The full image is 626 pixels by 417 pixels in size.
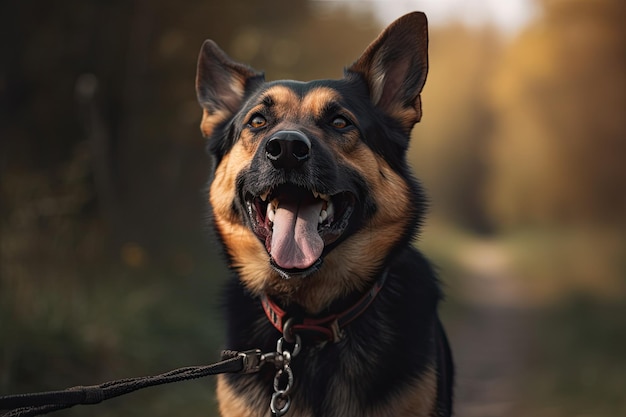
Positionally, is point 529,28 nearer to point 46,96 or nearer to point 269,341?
point 46,96

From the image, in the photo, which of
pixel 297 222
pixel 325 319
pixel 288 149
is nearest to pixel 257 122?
pixel 288 149

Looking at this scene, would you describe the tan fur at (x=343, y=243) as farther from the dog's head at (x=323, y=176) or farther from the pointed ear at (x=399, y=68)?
the pointed ear at (x=399, y=68)

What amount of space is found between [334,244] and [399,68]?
1097 mm

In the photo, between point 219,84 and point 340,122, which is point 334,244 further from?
point 219,84

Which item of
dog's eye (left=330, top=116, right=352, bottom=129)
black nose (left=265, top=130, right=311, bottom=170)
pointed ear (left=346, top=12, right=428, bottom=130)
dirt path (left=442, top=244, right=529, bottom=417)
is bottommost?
dirt path (left=442, top=244, right=529, bottom=417)

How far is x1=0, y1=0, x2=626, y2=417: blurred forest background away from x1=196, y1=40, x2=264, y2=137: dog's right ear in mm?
875

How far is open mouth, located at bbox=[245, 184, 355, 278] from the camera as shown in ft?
9.93

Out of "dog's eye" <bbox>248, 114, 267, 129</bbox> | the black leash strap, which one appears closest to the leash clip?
the black leash strap

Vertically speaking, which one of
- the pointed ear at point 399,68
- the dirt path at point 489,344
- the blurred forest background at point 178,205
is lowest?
the dirt path at point 489,344

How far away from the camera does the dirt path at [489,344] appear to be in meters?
6.58

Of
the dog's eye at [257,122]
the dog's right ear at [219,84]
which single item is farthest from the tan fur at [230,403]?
the dog's right ear at [219,84]

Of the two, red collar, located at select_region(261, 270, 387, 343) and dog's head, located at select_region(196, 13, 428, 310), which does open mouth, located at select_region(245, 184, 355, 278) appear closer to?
dog's head, located at select_region(196, 13, 428, 310)

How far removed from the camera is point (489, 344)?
888 cm

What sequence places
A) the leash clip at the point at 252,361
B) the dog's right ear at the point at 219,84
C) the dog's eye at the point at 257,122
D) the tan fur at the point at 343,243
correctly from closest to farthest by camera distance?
the leash clip at the point at 252,361 < the tan fur at the point at 343,243 < the dog's eye at the point at 257,122 < the dog's right ear at the point at 219,84
